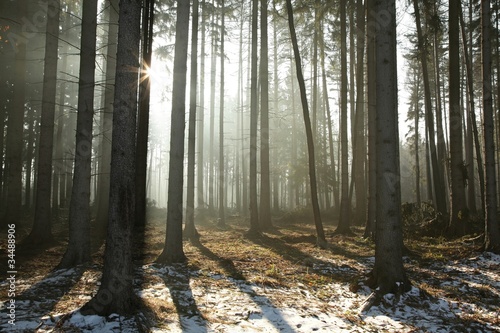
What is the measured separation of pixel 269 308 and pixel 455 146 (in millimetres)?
8849

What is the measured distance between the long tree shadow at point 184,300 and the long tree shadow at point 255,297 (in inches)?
32.2

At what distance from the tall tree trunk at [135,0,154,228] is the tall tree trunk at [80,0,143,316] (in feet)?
20.9

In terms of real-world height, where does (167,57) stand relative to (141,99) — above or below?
above

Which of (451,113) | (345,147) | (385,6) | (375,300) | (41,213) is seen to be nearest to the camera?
(375,300)

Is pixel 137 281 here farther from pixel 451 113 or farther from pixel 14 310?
pixel 451 113

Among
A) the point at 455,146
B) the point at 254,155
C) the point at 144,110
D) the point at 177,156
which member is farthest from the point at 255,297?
the point at 455,146

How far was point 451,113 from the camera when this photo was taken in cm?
1023

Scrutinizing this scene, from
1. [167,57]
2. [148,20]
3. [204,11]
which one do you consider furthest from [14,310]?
[204,11]

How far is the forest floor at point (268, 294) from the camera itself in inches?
167

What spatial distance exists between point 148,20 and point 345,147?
967cm

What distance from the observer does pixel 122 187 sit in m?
4.29

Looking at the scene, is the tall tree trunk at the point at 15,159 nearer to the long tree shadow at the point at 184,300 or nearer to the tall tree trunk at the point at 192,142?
the tall tree trunk at the point at 192,142

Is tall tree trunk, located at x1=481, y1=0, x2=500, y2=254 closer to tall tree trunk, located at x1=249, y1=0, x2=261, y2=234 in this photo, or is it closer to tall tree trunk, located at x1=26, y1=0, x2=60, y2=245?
tall tree trunk, located at x1=249, y1=0, x2=261, y2=234

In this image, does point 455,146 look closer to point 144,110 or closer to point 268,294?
point 268,294
